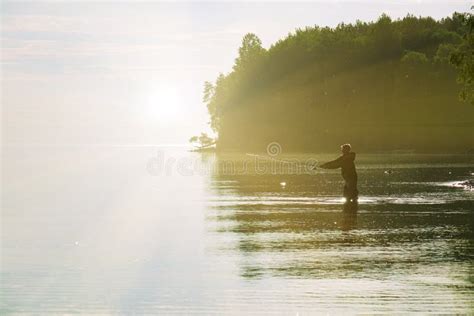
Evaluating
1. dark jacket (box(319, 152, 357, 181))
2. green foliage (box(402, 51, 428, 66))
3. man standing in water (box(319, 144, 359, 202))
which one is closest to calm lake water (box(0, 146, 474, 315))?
man standing in water (box(319, 144, 359, 202))

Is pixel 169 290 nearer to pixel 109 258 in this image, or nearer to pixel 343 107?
pixel 109 258

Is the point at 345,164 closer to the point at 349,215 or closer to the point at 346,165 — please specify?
the point at 346,165

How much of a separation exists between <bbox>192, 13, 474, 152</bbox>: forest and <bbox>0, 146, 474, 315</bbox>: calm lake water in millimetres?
104762

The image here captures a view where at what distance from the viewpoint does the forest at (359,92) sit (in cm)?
15688

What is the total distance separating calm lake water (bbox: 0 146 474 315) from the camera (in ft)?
63.2

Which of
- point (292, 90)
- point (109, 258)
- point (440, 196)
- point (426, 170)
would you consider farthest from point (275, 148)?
point (109, 258)

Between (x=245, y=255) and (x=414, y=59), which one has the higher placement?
(x=414, y=59)

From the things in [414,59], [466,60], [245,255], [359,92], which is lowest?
[245,255]

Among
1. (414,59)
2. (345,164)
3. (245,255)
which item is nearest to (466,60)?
(345,164)

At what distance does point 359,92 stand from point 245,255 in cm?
14426

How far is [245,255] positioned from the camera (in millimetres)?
26125

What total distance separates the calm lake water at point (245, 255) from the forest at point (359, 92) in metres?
105

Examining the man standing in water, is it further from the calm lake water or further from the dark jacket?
the calm lake water

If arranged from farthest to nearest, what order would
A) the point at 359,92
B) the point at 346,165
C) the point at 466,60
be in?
the point at 359,92 → the point at 466,60 → the point at 346,165
